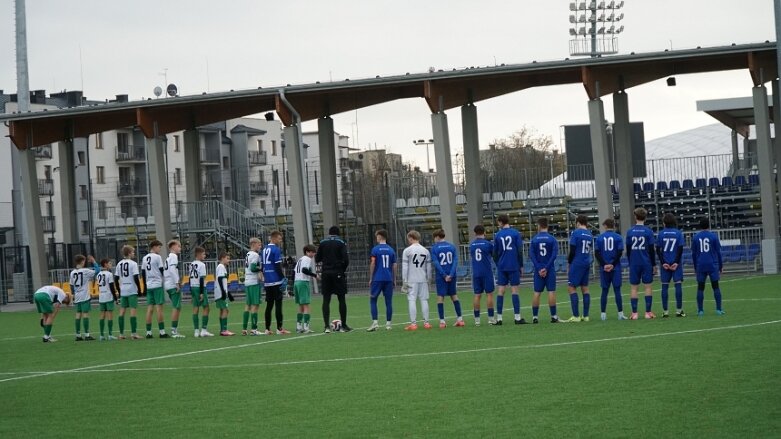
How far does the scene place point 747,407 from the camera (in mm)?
10336

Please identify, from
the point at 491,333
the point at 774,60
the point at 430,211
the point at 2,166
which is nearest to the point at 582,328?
the point at 491,333

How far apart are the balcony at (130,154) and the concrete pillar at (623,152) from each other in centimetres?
6521

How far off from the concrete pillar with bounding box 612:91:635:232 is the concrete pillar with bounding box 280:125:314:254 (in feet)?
35.5

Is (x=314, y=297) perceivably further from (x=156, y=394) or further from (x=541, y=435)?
(x=541, y=435)

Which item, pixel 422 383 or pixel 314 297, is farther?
pixel 314 297

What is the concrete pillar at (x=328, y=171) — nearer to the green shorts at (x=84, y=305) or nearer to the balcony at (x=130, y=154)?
the green shorts at (x=84, y=305)

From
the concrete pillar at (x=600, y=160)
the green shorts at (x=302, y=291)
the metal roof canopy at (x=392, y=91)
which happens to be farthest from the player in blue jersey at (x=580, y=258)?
the concrete pillar at (x=600, y=160)

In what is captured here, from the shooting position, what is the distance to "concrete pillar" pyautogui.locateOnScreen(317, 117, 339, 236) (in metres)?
42.4

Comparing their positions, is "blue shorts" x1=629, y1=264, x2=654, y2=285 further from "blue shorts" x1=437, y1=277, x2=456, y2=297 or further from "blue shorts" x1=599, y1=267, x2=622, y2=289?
"blue shorts" x1=437, y1=277, x2=456, y2=297

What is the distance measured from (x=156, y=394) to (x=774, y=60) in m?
28.4

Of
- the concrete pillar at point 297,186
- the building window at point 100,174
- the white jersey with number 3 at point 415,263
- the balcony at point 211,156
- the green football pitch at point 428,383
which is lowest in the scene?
the green football pitch at point 428,383

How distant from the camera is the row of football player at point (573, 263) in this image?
20.7 metres

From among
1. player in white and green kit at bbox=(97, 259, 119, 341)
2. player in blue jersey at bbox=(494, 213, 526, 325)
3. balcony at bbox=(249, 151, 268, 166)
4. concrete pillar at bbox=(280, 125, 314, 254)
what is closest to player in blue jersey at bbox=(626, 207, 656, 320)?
player in blue jersey at bbox=(494, 213, 526, 325)

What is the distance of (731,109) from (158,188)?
26.0m
